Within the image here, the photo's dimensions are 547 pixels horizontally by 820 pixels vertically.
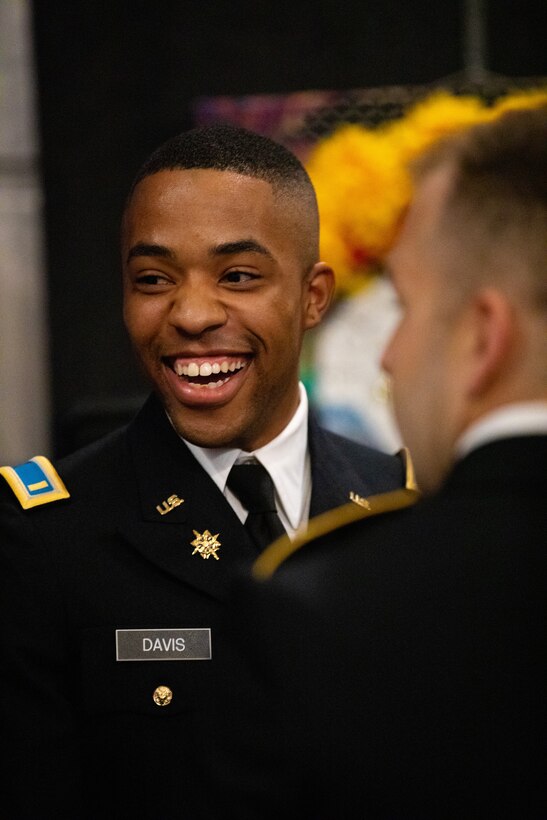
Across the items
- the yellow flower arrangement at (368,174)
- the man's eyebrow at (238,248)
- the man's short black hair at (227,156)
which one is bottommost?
the man's eyebrow at (238,248)

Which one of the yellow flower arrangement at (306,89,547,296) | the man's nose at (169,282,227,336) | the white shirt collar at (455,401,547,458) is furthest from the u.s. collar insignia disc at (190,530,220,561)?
the yellow flower arrangement at (306,89,547,296)

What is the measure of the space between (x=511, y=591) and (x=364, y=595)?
0.11 meters

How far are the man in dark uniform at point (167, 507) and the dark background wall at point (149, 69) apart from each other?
1997mm

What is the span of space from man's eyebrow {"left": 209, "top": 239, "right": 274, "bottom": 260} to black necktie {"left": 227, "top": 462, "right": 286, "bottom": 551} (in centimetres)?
26

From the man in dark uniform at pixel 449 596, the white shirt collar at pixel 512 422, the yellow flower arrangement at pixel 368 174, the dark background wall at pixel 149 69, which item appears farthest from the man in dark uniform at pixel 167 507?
the dark background wall at pixel 149 69

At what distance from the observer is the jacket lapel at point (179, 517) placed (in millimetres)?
1277

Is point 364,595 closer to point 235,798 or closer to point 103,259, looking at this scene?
point 235,798

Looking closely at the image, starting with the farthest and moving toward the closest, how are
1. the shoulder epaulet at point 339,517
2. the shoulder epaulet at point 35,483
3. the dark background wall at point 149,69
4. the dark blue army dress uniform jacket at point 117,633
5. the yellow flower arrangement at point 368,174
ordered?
the dark background wall at point 149,69, the yellow flower arrangement at point 368,174, the shoulder epaulet at point 35,483, the dark blue army dress uniform jacket at point 117,633, the shoulder epaulet at point 339,517

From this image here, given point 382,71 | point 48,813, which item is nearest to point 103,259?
point 382,71

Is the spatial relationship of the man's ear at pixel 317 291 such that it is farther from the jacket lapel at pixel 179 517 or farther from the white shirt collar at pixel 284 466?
the jacket lapel at pixel 179 517

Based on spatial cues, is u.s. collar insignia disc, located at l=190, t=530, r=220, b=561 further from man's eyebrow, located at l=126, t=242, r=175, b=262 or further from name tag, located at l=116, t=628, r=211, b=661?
man's eyebrow, located at l=126, t=242, r=175, b=262

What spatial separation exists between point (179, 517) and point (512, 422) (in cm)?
61

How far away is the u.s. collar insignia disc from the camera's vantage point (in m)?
1.29

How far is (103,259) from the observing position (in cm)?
328
